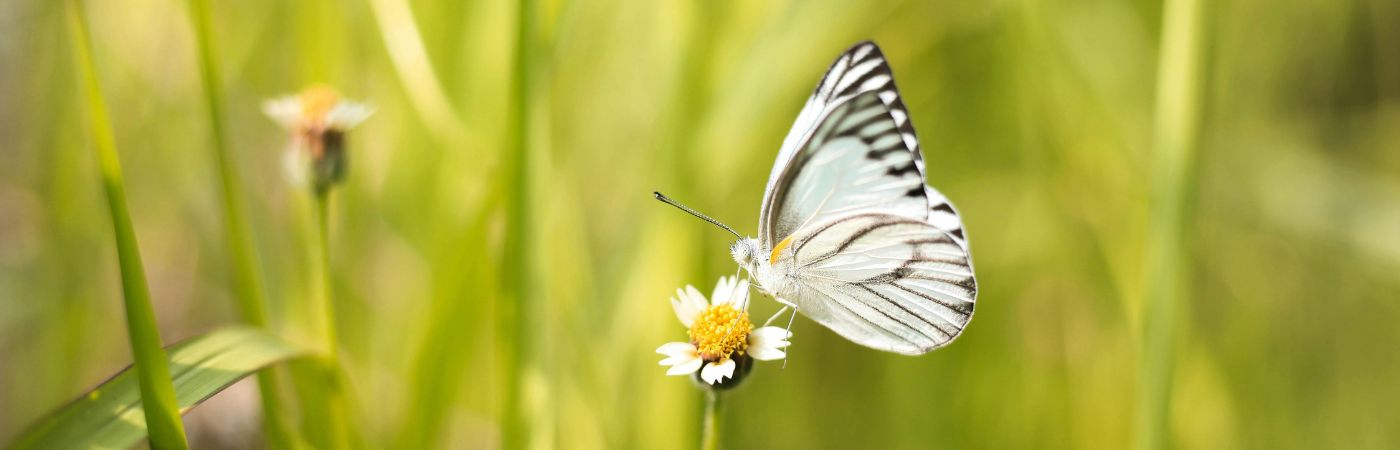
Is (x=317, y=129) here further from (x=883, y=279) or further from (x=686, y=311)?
(x=883, y=279)

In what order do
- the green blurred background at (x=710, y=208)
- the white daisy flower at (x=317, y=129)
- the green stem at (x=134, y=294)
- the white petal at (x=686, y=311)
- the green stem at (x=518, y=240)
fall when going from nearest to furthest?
1. the green stem at (x=134, y=294)
2. the white petal at (x=686, y=311)
3. the green stem at (x=518, y=240)
4. the white daisy flower at (x=317, y=129)
5. the green blurred background at (x=710, y=208)

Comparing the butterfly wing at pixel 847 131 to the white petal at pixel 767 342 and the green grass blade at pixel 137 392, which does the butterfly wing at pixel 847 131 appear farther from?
the green grass blade at pixel 137 392

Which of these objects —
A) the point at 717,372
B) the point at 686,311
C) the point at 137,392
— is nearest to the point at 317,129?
the point at 137,392

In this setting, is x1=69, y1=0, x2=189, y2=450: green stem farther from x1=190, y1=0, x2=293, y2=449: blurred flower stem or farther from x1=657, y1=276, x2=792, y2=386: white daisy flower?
x1=657, y1=276, x2=792, y2=386: white daisy flower

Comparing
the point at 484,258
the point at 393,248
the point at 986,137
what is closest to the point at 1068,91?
the point at 986,137

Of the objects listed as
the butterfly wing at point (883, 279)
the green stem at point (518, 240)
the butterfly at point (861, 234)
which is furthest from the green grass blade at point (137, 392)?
the butterfly wing at point (883, 279)

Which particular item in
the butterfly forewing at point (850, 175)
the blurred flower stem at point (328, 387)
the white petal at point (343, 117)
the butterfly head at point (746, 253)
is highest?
the white petal at point (343, 117)

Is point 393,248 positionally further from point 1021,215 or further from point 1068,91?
point 1068,91
